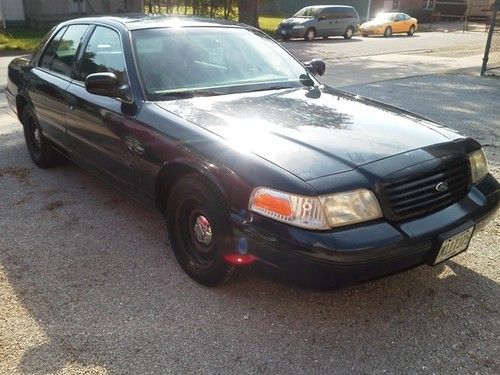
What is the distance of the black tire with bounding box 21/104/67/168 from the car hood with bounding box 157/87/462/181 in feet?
7.62

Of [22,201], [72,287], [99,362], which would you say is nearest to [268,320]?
[99,362]

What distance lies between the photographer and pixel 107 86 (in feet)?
11.1

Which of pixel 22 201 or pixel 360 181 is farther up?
pixel 360 181

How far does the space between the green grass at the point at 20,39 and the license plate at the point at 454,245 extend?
55.5 feet

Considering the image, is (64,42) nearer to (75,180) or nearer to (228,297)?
(75,180)

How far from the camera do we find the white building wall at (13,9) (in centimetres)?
2366

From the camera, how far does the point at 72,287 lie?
312 centimetres

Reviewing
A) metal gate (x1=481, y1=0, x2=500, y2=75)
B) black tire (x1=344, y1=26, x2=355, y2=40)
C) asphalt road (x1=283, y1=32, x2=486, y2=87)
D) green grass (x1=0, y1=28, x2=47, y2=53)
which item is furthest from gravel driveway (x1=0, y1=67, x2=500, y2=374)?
black tire (x1=344, y1=26, x2=355, y2=40)

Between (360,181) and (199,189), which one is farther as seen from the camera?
(199,189)

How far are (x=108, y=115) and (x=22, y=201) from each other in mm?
1435

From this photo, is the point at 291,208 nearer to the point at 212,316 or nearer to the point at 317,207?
the point at 317,207

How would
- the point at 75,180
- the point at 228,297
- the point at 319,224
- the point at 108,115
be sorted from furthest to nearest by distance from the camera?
the point at 75,180 < the point at 108,115 < the point at 228,297 < the point at 319,224

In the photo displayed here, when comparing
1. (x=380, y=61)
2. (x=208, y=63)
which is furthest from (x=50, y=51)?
(x=380, y=61)

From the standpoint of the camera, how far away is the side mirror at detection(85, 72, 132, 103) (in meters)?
3.35
